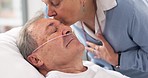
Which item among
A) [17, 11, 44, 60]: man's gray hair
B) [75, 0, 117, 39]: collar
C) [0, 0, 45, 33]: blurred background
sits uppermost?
[75, 0, 117, 39]: collar

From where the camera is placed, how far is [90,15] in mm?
1410

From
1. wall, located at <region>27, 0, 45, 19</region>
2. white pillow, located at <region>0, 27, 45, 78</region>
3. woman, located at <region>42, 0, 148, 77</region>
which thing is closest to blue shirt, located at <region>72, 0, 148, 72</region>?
woman, located at <region>42, 0, 148, 77</region>

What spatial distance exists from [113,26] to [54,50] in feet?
1.09

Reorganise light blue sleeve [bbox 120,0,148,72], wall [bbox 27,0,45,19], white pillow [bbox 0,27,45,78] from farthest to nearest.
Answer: wall [bbox 27,0,45,19] < light blue sleeve [bbox 120,0,148,72] < white pillow [bbox 0,27,45,78]

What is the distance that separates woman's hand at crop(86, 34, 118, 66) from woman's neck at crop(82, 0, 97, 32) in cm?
8

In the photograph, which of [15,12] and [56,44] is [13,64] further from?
[15,12]

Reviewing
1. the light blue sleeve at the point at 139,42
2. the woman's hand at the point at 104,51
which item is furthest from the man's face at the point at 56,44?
the light blue sleeve at the point at 139,42

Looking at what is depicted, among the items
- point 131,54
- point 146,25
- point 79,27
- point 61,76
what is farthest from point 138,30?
point 61,76

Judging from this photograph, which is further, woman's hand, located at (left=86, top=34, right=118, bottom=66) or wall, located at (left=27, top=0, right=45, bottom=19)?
wall, located at (left=27, top=0, right=45, bottom=19)

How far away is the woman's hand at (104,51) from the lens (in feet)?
4.50

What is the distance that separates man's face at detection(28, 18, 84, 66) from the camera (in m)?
1.22

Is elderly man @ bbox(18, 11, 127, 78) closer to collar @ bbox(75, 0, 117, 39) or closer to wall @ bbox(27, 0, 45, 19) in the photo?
collar @ bbox(75, 0, 117, 39)

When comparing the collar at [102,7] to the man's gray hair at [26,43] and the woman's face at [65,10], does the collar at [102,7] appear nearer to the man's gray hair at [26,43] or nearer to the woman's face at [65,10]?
the woman's face at [65,10]

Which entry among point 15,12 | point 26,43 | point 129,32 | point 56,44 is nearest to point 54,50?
point 56,44
